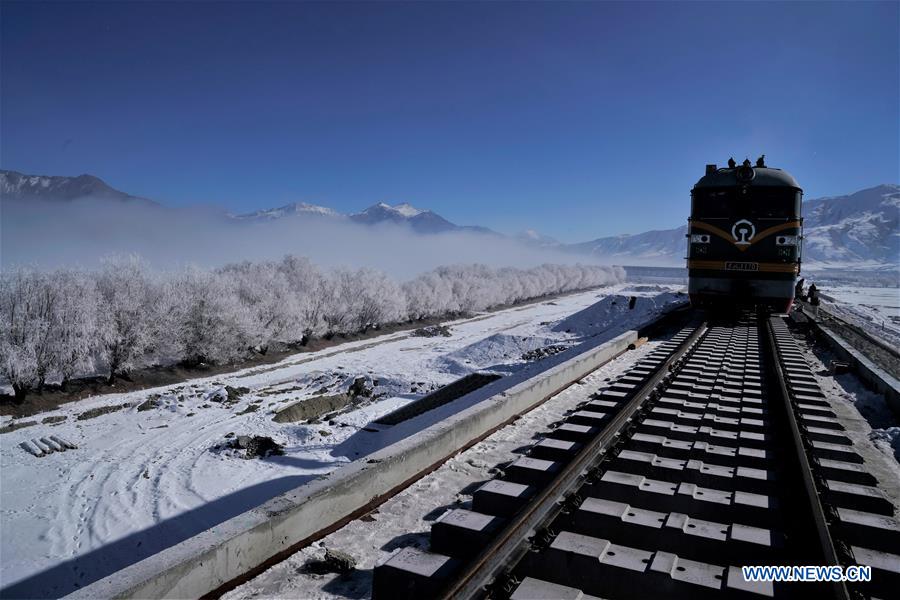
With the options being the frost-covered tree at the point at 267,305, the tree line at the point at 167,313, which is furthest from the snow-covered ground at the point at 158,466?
the frost-covered tree at the point at 267,305

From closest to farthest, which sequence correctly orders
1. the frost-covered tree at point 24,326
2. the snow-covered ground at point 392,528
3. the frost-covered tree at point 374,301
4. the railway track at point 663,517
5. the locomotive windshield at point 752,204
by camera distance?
the railway track at point 663,517, the snow-covered ground at point 392,528, the locomotive windshield at point 752,204, the frost-covered tree at point 24,326, the frost-covered tree at point 374,301

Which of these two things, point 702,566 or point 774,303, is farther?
point 774,303

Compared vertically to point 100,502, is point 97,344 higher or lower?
higher

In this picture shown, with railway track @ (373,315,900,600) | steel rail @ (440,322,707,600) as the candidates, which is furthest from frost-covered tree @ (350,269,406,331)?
steel rail @ (440,322,707,600)

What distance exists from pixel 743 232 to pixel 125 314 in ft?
99.5

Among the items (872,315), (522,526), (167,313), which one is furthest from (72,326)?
(872,315)

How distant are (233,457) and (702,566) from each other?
14.5 m

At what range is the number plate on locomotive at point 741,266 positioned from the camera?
14.0m

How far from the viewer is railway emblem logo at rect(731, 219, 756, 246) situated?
553 inches

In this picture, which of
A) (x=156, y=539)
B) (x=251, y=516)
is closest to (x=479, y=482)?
(x=251, y=516)

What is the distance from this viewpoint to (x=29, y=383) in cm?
2381

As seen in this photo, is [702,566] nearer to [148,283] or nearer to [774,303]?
[774,303]

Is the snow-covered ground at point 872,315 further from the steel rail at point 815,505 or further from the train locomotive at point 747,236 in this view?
the steel rail at point 815,505

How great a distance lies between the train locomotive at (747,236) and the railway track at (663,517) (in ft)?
28.0
